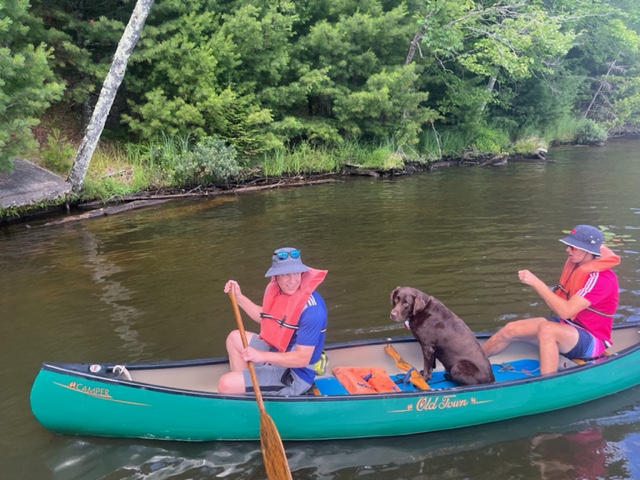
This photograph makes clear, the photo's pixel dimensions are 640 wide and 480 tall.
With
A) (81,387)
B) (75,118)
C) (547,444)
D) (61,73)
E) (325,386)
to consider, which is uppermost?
(61,73)

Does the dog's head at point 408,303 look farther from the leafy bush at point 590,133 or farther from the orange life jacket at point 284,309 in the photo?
the leafy bush at point 590,133

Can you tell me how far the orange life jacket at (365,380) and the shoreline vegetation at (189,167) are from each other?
975 centimetres

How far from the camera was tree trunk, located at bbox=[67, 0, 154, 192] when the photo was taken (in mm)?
13266

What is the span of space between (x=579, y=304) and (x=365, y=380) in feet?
6.88

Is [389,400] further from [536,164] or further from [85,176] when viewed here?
[536,164]

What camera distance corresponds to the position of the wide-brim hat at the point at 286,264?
4.28 m

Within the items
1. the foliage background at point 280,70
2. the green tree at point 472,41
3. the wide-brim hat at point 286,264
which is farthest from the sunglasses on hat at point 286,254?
the green tree at point 472,41

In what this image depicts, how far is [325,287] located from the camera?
26.7ft

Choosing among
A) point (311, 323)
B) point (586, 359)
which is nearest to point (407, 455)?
point (311, 323)

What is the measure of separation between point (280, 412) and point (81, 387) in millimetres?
1644

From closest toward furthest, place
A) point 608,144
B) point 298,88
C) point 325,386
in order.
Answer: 1. point 325,386
2. point 298,88
3. point 608,144

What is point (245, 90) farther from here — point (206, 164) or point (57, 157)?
point (57, 157)

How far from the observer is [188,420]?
14.6 feet

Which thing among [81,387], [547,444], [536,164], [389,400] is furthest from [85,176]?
[536,164]
